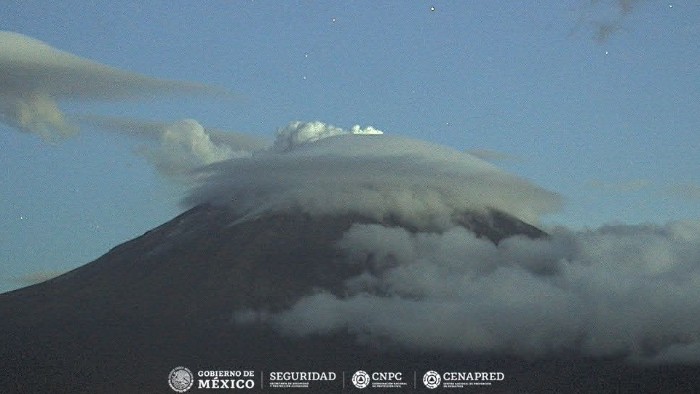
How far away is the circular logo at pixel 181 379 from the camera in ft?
221

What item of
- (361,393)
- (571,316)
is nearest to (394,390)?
(571,316)

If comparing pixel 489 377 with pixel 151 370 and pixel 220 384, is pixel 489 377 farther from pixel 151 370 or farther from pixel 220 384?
pixel 151 370

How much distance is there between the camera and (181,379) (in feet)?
225

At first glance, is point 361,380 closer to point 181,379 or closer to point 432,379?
point 432,379

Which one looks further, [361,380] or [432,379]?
[361,380]

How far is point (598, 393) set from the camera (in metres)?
200

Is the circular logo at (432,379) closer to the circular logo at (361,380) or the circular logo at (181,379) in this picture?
the circular logo at (361,380)

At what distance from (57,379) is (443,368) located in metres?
76.4

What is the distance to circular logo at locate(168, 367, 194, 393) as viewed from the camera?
2657 inches

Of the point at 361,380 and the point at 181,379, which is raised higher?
the point at 181,379

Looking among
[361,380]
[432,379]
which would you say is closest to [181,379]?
[361,380]

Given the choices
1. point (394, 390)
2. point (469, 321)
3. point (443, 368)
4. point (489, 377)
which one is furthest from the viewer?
point (443, 368)

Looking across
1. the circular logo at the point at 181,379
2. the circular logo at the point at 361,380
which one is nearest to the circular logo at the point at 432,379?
the circular logo at the point at 361,380

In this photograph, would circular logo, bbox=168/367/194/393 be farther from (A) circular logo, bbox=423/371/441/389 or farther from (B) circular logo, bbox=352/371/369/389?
(A) circular logo, bbox=423/371/441/389
